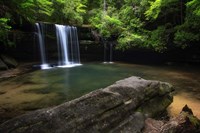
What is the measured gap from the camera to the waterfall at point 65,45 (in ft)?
66.3

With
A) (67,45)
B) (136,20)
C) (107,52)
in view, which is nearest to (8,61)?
(67,45)

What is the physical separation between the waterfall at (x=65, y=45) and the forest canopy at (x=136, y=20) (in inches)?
54.0

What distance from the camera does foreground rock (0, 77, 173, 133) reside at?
4.65m

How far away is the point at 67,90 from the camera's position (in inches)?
446

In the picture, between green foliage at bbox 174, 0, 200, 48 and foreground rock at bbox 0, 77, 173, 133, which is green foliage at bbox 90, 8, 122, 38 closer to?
green foliage at bbox 174, 0, 200, 48

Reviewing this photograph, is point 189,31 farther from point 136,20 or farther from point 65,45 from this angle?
point 65,45

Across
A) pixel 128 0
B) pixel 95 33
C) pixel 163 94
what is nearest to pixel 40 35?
pixel 95 33

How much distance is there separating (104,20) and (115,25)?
1181 mm

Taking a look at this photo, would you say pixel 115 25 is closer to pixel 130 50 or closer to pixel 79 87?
pixel 130 50

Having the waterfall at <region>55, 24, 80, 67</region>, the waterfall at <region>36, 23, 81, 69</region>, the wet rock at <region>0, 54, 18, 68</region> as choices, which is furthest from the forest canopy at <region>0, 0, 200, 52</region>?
the waterfall at <region>55, 24, 80, 67</region>

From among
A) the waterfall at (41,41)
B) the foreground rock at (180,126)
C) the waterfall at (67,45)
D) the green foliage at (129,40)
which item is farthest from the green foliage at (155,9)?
the foreground rock at (180,126)

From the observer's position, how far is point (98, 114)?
5.27m

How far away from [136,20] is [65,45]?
634 centimetres

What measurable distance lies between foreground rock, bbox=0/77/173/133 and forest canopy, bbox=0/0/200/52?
10642 mm
